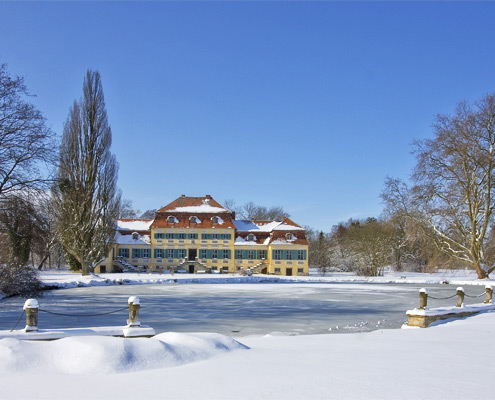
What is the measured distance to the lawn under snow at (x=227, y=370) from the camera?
630 cm

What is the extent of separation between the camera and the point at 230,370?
7633 millimetres

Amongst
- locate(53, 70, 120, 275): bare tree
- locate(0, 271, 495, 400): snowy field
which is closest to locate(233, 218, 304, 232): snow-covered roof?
locate(53, 70, 120, 275): bare tree

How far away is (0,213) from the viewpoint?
20375 millimetres

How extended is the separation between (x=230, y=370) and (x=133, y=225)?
59.7m

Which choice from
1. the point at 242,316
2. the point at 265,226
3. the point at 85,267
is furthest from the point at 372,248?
the point at 242,316

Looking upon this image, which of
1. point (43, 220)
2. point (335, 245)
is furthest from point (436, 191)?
point (335, 245)

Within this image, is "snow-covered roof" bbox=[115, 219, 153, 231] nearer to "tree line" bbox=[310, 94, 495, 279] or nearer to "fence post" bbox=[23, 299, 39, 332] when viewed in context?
→ "tree line" bbox=[310, 94, 495, 279]

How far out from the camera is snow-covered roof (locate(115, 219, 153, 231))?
211ft

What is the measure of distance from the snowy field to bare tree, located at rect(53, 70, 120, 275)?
34840 mm

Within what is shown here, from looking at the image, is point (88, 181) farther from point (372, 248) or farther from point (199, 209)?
point (372, 248)

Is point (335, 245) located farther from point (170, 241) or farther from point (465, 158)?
point (465, 158)

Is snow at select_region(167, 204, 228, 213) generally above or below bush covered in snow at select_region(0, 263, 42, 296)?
above

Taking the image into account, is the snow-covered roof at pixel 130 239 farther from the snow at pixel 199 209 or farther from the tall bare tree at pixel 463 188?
the tall bare tree at pixel 463 188

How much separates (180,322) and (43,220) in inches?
363
